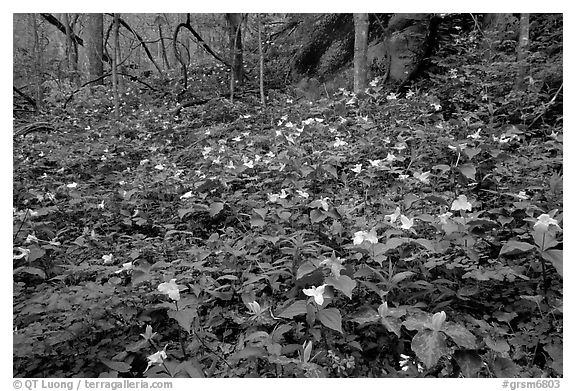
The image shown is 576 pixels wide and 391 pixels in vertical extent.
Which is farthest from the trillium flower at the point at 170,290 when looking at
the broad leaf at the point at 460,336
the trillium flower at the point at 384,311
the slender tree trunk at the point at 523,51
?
the slender tree trunk at the point at 523,51

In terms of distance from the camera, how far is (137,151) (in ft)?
19.7

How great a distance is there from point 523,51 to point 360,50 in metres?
2.47

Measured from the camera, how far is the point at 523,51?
4.89 metres

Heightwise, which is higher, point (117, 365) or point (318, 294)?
point (318, 294)

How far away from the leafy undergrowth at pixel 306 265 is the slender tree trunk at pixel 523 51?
1.06 metres

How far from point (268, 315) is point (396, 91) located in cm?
568

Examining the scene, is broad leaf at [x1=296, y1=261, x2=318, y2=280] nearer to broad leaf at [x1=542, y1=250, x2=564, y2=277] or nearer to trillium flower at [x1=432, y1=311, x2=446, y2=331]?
trillium flower at [x1=432, y1=311, x2=446, y2=331]

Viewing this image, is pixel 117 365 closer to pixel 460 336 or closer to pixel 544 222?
pixel 460 336

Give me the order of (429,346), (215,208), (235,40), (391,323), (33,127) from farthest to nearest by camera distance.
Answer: (235,40) → (33,127) → (215,208) → (391,323) → (429,346)

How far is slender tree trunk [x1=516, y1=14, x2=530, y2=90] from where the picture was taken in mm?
4832

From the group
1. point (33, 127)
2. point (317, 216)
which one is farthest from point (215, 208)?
point (33, 127)

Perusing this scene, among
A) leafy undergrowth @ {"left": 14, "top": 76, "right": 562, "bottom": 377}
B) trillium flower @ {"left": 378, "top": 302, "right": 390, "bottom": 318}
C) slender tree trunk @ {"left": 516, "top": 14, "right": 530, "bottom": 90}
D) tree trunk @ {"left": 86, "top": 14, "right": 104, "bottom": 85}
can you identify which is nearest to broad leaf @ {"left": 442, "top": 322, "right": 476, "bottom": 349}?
leafy undergrowth @ {"left": 14, "top": 76, "right": 562, "bottom": 377}

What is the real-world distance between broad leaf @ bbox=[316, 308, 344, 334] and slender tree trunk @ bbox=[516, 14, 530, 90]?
4.73 m
